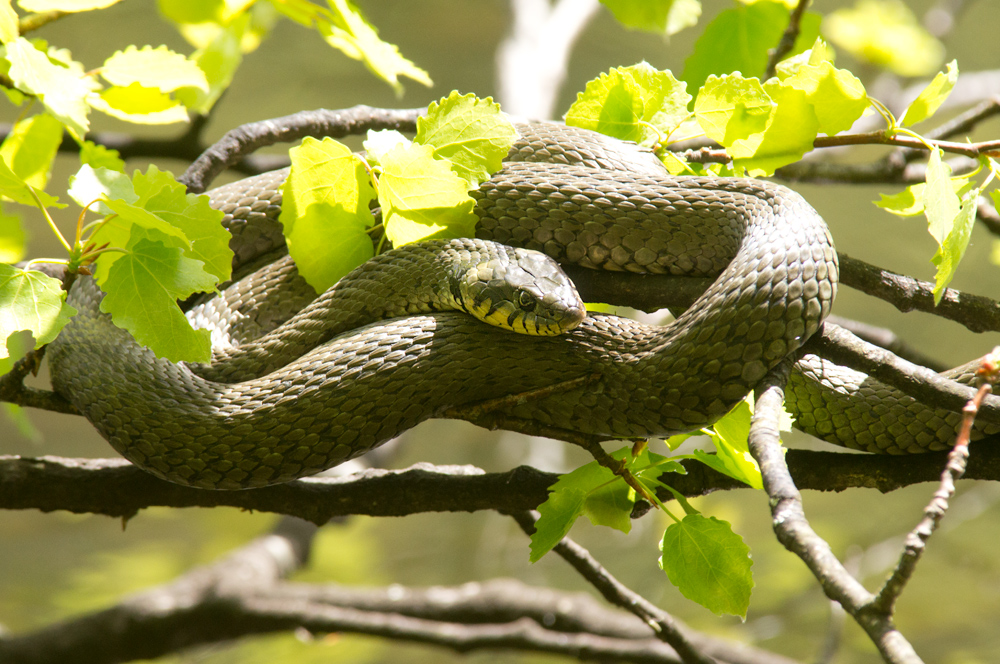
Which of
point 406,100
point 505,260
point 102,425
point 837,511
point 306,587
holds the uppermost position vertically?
point 505,260

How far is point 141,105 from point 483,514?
10135mm

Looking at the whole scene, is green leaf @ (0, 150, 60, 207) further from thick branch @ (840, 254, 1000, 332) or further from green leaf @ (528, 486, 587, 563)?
thick branch @ (840, 254, 1000, 332)

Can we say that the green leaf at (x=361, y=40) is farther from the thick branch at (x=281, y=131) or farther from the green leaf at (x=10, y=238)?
the green leaf at (x=10, y=238)

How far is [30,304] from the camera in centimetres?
133

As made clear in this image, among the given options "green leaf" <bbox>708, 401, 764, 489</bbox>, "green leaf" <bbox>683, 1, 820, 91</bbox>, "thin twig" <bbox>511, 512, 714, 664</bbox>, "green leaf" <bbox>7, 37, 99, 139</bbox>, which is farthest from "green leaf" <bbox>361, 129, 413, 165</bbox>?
"thin twig" <bbox>511, 512, 714, 664</bbox>

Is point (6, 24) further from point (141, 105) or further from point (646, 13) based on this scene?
point (646, 13)

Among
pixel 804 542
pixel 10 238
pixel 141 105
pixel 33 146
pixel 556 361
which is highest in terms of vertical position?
pixel 141 105

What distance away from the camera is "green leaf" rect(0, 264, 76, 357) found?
1301 mm

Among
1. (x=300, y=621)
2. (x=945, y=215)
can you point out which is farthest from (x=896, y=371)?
(x=300, y=621)

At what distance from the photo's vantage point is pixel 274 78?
10.1 m

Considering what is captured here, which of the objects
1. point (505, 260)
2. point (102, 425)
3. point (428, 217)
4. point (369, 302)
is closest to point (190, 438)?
point (102, 425)

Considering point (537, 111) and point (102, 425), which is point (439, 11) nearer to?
point (537, 111)

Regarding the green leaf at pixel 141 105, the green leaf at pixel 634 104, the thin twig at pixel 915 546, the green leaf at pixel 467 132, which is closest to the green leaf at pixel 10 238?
the green leaf at pixel 141 105

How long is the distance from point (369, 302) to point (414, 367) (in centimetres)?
31
